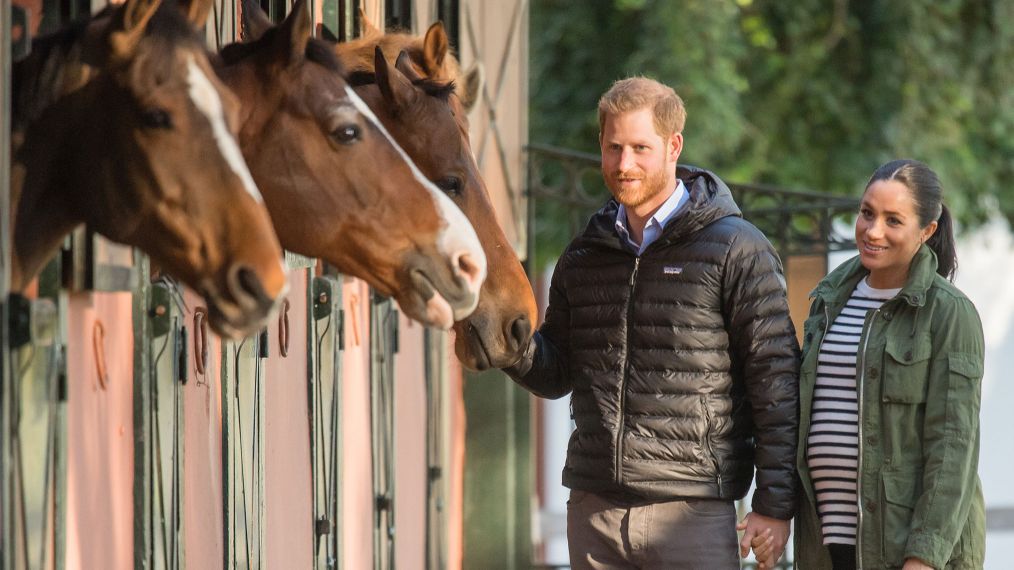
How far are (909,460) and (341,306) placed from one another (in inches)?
84.2

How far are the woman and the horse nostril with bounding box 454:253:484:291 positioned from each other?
1.05 metres

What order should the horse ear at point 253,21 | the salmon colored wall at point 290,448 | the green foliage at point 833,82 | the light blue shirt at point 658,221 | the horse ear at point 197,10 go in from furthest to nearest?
the green foliage at point 833,82, the salmon colored wall at point 290,448, the light blue shirt at point 658,221, the horse ear at point 253,21, the horse ear at point 197,10

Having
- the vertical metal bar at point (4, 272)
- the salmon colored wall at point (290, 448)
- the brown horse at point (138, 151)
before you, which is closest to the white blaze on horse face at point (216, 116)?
the brown horse at point (138, 151)

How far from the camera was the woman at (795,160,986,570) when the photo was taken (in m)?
3.62

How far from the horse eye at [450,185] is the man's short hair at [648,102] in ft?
1.31

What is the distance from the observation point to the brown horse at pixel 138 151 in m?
2.53

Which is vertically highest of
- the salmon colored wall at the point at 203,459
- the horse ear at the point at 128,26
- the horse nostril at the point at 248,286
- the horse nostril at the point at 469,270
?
the horse ear at the point at 128,26

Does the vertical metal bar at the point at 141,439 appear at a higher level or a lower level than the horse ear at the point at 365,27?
lower

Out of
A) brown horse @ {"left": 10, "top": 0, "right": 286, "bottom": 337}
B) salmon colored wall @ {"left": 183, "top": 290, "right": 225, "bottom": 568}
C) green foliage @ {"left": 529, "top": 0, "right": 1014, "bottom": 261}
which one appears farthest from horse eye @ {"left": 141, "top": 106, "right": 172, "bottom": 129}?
green foliage @ {"left": 529, "top": 0, "right": 1014, "bottom": 261}

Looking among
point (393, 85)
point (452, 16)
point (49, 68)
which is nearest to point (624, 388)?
point (393, 85)

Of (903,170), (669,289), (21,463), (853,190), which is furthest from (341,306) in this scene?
(853,190)

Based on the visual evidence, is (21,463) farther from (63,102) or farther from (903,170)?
(903,170)

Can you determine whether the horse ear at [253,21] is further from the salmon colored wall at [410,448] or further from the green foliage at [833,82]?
the green foliage at [833,82]

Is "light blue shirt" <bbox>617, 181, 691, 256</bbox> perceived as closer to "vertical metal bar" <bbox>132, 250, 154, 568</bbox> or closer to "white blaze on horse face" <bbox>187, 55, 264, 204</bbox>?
"vertical metal bar" <bbox>132, 250, 154, 568</bbox>
